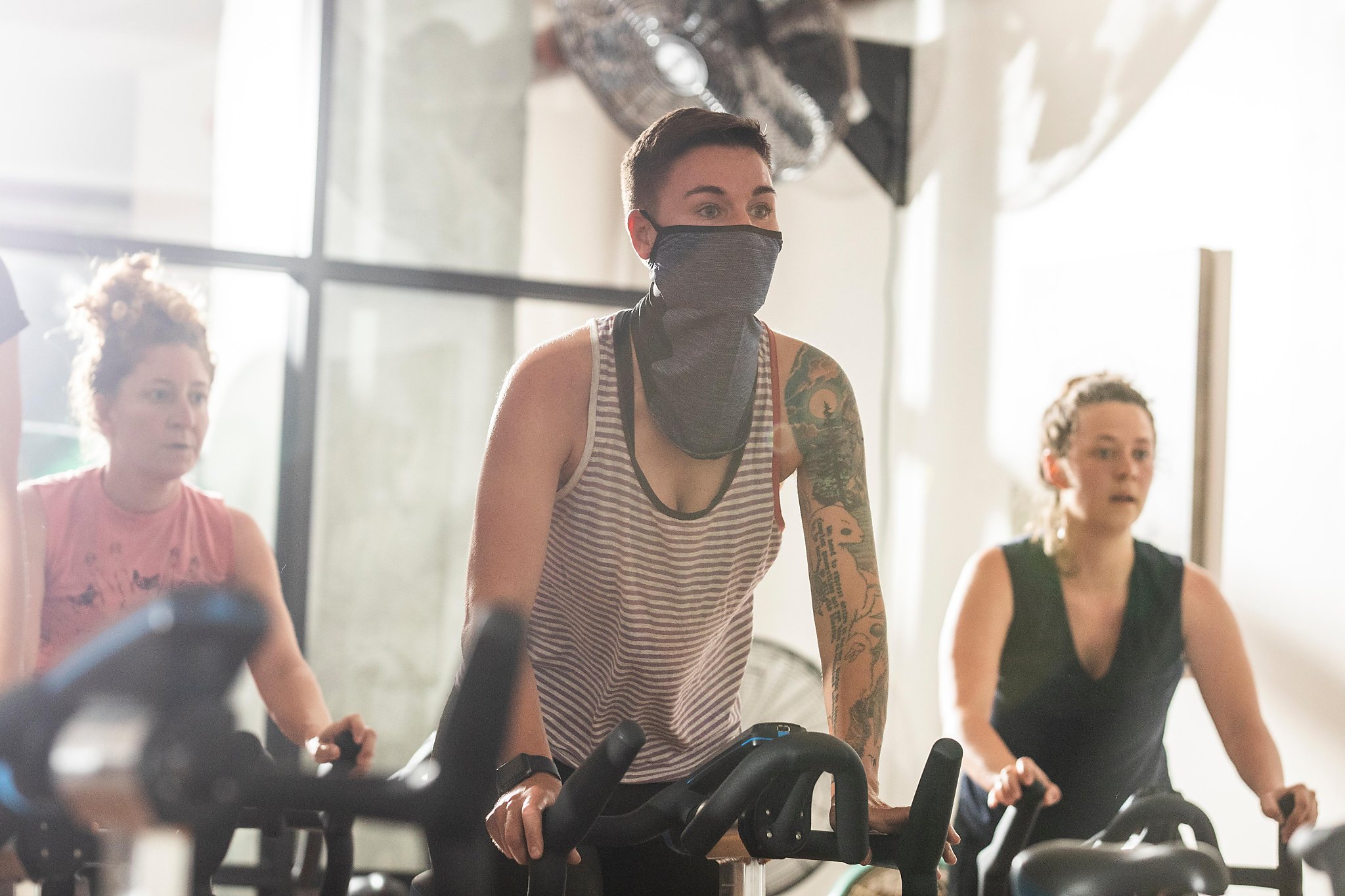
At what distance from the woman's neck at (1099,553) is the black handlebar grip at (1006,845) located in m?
0.46

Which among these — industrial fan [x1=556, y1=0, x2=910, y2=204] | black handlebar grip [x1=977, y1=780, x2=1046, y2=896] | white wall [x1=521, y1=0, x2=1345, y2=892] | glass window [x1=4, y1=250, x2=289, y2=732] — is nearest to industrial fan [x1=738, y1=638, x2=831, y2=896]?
white wall [x1=521, y1=0, x2=1345, y2=892]

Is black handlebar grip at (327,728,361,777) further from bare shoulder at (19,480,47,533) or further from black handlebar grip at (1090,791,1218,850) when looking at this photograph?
black handlebar grip at (1090,791,1218,850)

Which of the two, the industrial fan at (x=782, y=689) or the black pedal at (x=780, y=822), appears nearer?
the black pedal at (x=780, y=822)

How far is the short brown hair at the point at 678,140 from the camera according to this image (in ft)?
3.92

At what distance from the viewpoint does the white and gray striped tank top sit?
121 centimetres

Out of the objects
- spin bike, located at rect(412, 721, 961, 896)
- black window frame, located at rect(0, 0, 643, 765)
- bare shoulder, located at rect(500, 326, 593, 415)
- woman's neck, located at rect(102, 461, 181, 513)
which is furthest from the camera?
black window frame, located at rect(0, 0, 643, 765)

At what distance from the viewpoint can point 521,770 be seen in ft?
3.13

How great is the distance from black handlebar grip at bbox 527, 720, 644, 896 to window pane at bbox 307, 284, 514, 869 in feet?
5.32

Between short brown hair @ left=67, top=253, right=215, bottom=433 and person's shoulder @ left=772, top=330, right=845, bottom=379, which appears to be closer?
person's shoulder @ left=772, top=330, right=845, bottom=379

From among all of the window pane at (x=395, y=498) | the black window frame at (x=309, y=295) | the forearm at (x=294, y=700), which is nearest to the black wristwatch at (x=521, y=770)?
the forearm at (x=294, y=700)

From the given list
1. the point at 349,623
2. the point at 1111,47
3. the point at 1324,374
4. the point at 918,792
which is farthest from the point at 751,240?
the point at 349,623

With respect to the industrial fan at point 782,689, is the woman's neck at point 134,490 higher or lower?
higher

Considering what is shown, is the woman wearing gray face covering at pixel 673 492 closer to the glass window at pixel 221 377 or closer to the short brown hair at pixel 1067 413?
the short brown hair at pixel 1067 413

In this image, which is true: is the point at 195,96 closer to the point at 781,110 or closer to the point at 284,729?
the point at 781,110
